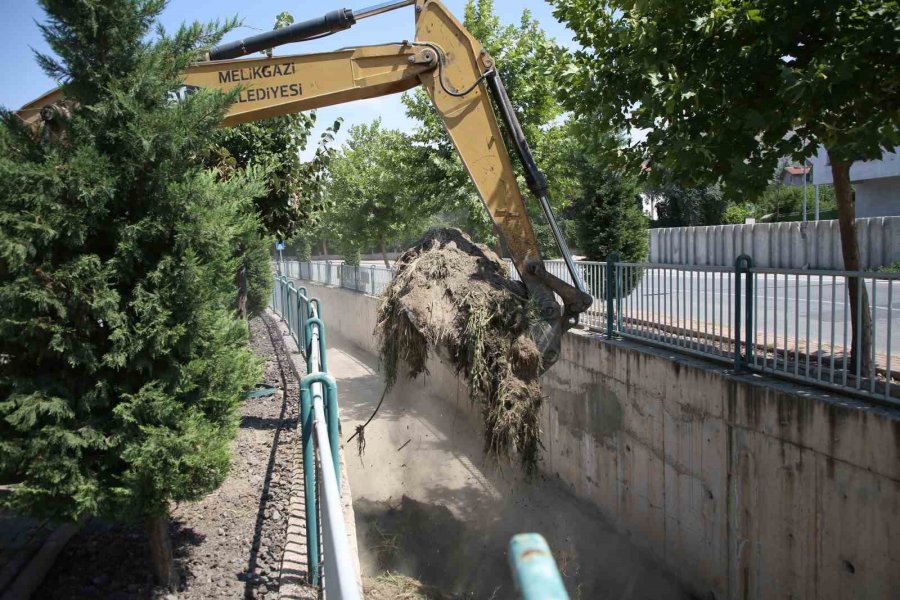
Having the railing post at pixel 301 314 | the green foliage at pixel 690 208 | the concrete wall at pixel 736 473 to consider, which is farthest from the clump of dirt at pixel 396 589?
the green foliage at pixel 690 208

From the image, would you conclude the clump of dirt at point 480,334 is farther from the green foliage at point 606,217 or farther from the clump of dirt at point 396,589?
the green foliage at point 606,217

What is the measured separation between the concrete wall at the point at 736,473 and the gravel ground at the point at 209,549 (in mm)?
2894

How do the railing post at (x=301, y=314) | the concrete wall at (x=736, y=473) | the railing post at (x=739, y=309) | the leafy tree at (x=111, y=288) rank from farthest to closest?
the railing post at (x=301, y=314)
the railing post at (x=739, y=309)
the concrete wall at (x=736, y=473)
the leafy tree at (x=111, y=288)

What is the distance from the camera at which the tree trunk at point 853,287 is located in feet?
15.7

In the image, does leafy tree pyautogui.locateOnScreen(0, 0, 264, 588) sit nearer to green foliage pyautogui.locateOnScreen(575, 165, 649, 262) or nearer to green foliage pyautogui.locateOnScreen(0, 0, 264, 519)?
green foliage pyautogui.locateOnScreen(0, 0, 264, 519)

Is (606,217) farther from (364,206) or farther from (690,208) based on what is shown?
(690,208)

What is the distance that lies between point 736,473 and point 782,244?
2033 cm

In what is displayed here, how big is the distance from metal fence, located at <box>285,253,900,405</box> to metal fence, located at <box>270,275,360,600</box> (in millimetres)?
3580

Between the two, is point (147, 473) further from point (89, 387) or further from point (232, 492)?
point (232, 492)

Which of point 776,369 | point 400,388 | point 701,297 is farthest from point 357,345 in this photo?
point 776,369

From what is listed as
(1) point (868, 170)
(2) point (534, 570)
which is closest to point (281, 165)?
(2) point (534, 570)

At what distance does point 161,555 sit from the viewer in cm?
403

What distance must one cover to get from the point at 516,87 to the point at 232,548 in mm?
9029

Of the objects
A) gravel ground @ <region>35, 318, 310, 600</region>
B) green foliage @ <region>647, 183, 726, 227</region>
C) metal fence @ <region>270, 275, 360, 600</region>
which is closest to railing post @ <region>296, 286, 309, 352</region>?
metal fence @ <region>270, 275, 360, 600</region>
